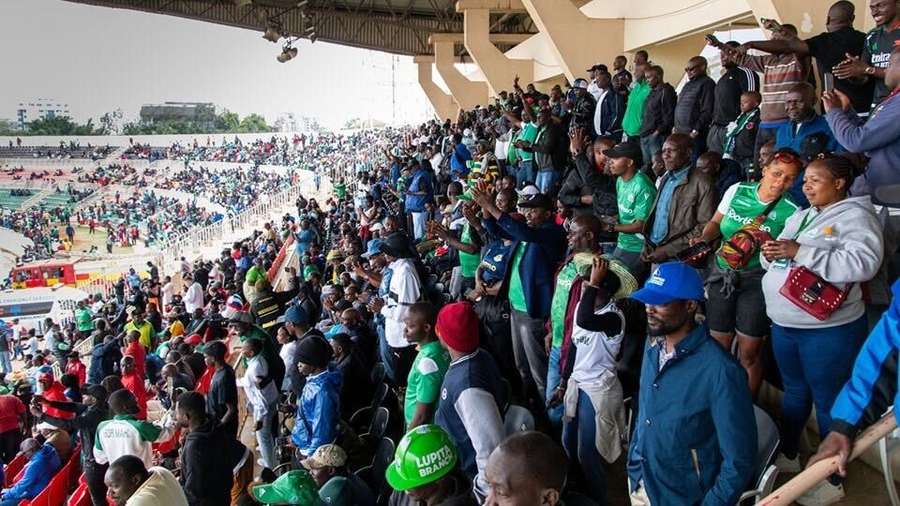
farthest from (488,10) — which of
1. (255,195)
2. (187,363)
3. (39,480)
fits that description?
(255,195)

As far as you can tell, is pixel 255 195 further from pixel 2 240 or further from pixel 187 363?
pixel 187 363

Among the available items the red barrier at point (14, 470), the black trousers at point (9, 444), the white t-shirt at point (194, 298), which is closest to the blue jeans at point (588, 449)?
the red barrier at point (14, 470)

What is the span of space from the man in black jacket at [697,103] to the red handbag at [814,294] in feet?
9.57

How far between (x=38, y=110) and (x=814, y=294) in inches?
2097

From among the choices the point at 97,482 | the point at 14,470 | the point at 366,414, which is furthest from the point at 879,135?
the point at 14,470

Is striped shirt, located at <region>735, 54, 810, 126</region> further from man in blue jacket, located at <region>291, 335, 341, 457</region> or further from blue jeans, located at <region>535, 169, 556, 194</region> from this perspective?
man in blue jacket, located at <region>291, 335, 341, 457</region>

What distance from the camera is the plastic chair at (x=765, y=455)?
2031 mm

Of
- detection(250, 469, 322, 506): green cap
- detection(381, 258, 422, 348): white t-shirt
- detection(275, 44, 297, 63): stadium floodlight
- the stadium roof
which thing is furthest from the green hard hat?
detection(275, 44, 297, 63): stadium floodlight

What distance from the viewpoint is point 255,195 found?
37.1 meters

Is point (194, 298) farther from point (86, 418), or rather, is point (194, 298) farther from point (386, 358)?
point (386, 358)

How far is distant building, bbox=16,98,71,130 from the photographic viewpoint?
43.6 meters

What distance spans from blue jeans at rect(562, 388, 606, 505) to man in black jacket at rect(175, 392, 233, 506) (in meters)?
1.97

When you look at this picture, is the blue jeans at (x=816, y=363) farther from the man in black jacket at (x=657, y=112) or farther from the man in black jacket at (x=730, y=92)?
the man in black jacket at (x=657, y=112)

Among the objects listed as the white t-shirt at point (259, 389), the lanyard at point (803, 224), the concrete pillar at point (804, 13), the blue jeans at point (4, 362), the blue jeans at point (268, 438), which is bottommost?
the blue jeans at point (4, 362)
